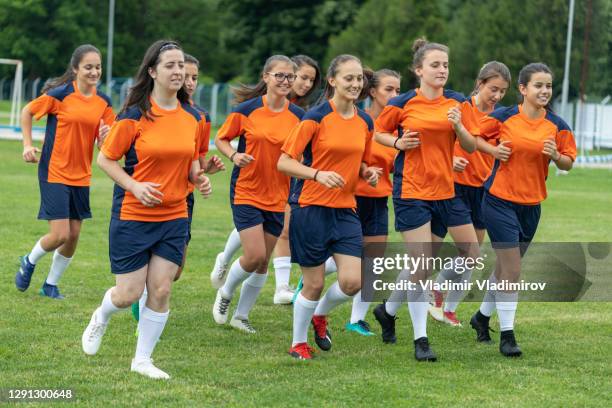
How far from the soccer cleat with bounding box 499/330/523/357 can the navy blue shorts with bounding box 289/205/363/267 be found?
1337 mm

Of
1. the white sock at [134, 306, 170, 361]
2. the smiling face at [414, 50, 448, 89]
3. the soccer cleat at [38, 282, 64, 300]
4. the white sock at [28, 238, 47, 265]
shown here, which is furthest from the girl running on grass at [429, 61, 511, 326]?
the white sock at [28, 238, 47, 265]

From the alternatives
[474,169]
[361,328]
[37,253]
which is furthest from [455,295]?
[37,253]

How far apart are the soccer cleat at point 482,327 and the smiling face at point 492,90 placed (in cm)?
184

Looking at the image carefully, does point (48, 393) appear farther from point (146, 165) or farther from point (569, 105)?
point (569, 105)

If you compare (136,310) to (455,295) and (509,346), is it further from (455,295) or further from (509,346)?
(509,346)

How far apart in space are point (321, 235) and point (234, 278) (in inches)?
66.7

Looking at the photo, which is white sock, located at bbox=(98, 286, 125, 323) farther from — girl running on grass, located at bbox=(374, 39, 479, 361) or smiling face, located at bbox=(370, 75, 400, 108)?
smiling face, located at bbox=(370, 75, 400, 108)

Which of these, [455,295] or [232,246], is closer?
[455,295]

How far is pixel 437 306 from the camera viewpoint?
9.79 m

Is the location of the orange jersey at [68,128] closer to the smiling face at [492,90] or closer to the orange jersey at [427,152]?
the orange jersey at [427,152]

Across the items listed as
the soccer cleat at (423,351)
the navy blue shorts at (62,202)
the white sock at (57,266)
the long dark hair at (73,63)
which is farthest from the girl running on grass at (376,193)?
the white sock at (57,266)

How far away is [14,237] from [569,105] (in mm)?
37824

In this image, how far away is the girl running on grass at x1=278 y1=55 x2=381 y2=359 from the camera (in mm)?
7660

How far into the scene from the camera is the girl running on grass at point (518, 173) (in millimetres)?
8141
